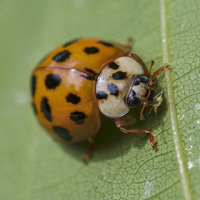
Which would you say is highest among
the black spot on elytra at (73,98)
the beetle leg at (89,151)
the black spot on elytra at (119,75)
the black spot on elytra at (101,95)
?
the black spot on elytra at (119,75)

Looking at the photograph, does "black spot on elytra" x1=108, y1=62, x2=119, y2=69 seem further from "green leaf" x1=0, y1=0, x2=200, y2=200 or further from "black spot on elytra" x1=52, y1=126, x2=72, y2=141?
"black spot on elytra" x1=52, y1=126, x2=72, y2=141

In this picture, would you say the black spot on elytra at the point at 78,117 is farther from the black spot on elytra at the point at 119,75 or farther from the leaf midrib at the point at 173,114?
the leaf midrib at the point at 173,114

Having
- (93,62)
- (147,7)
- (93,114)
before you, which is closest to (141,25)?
(147,7)

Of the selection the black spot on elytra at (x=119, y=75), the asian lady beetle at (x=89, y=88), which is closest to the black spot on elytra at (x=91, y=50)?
the asian lady beetle at (x=89, y=88)

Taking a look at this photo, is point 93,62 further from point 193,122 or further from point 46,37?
point 46,37

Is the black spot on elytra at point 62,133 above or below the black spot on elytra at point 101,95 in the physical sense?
below

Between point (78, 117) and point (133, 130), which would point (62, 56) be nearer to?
point (78, 117)

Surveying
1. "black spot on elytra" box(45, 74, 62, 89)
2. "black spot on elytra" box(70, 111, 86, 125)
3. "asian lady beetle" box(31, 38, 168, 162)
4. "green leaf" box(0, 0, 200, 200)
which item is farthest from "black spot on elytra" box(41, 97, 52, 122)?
"green leaf" box(0, 0, 200, 200)

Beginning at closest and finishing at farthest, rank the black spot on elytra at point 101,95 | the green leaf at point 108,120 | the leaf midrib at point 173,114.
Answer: the leaf midrib at point 173,114
the green leaf at point 108,120
the black spot on elytra at point 101,95
